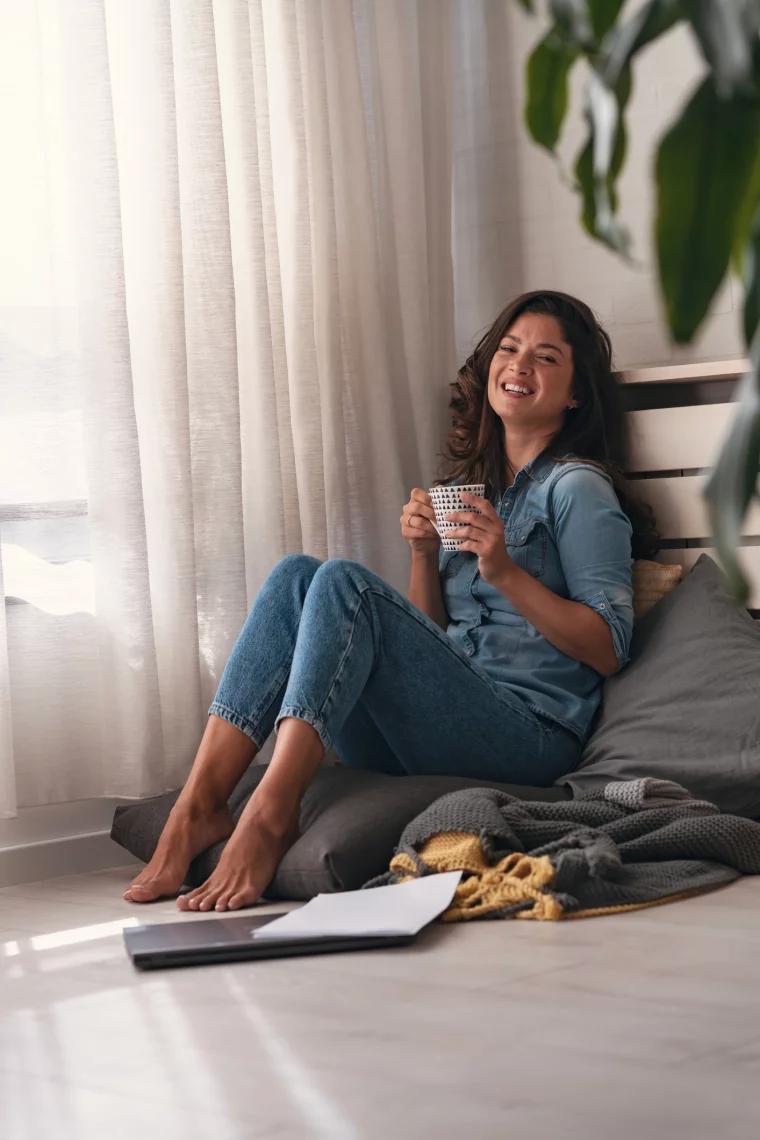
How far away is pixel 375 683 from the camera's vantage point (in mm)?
2324

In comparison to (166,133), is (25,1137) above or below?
below

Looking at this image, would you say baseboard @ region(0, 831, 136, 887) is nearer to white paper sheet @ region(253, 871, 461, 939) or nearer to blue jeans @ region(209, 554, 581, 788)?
blue jeans @ region(209, 554, 581, 788)

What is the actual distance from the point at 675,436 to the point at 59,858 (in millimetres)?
1471

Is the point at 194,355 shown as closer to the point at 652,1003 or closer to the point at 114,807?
the point at 114,807

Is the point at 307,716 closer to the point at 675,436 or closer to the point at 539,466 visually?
the point at 539,466

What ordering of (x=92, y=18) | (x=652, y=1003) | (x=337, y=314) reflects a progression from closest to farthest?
(x=652, y=1003) → (x=92, y=18) → (x=337, y=314)

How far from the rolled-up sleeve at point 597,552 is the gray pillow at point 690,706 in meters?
0.08

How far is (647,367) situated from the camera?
2.98 m

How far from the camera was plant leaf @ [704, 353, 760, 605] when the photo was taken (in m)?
0.40

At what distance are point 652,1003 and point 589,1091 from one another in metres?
0.30

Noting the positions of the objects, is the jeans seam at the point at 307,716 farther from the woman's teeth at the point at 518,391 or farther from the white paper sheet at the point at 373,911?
the woman's teeth at the point at 518,391

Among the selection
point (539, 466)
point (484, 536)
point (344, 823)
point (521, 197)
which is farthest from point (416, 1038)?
point (521, 197)

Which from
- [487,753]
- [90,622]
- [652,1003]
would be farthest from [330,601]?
[652,1003]

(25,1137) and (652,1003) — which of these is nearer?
(25,1137)
